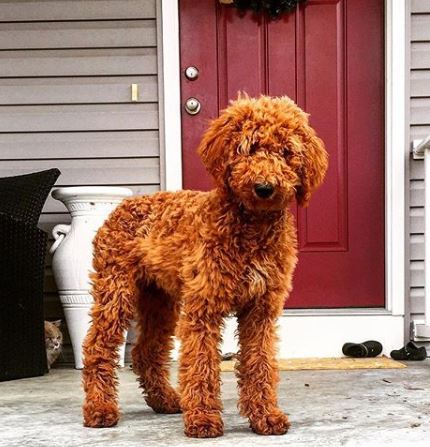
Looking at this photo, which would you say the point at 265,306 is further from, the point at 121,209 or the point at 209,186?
the point at 209,186

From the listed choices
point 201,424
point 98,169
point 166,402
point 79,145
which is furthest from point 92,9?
point 201,424

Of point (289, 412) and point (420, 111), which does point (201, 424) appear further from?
point (420, 111)

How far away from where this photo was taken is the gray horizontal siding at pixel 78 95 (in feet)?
12.7

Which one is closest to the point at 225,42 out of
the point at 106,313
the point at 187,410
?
the point at 106,313

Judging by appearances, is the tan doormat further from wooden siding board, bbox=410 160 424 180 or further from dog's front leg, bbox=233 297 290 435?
dog's front leg, bbox=233 297 290 435

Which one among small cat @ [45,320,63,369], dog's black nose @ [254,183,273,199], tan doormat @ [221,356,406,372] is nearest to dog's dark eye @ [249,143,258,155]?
dog's black nose @ [254,183,273,199]

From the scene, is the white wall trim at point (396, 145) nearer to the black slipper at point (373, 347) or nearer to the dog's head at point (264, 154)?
the black slipper at point (373, 347)

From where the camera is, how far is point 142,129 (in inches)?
153

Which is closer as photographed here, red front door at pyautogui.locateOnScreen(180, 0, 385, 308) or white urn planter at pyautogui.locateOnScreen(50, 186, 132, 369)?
white urn planter at pyautogui.locateOnScreen(50, 186, 132, 369)

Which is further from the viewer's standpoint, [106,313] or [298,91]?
[298,91]

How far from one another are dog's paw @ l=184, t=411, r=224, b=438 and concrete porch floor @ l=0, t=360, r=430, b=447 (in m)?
0.03

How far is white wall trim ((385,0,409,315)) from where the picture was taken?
3.83 meters

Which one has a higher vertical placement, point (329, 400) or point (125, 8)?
point (125, 8)

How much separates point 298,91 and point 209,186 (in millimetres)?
737
